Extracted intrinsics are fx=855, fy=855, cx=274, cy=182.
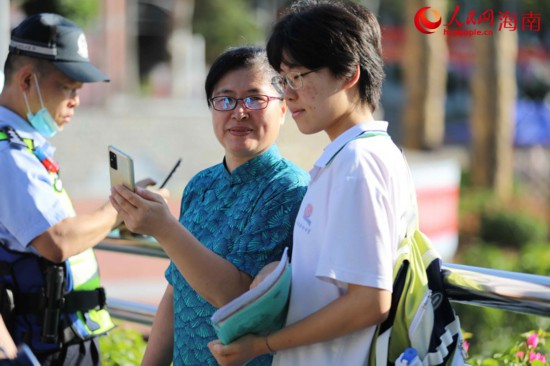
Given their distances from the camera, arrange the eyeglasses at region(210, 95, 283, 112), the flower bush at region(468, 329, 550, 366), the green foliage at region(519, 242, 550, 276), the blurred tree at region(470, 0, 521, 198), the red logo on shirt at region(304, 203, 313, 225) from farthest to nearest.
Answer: the blurred tree at region(470, 0, 521, 198)
the green foliage at region(519, 242, 550, 276)
the flower bush at region(468, 329, 550, 366)
the eyeglasses at region(210, 95, 283, 112)
the red logo on shirt at region(304, 203, 313, 225)

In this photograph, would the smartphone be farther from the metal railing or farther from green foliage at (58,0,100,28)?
green foliage at (58,0,100,28)

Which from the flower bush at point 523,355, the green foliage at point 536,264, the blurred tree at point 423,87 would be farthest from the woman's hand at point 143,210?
the blurred tree at point 423,87

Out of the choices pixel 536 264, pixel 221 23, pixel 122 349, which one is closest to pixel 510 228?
pixel 536 264

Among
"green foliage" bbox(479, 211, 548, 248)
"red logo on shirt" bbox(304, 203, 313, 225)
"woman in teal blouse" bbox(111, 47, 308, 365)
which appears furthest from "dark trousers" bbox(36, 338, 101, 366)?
"green foliage" bbox(479, 211, 548, 248)

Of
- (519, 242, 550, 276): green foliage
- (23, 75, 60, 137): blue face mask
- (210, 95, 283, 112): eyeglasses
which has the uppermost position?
(210, 95, 283, 112): eyeglasses

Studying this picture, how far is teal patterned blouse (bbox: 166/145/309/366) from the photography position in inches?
88.4

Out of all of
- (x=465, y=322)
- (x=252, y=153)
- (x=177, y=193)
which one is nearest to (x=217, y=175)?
(x=252, y=153)

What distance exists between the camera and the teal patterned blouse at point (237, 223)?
224 cm

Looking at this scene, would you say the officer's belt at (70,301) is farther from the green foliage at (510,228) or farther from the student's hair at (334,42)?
the green foliage at (510,228)

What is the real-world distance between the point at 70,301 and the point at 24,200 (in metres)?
0.40

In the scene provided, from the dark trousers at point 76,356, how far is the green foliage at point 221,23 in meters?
32.0

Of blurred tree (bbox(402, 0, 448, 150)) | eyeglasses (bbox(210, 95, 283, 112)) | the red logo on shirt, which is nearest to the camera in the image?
the red logo on shirt

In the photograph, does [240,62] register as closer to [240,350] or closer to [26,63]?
[240,350]

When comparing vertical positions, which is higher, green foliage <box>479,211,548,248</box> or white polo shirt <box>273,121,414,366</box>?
white polo shirt <box>273,121,414,366</box>
